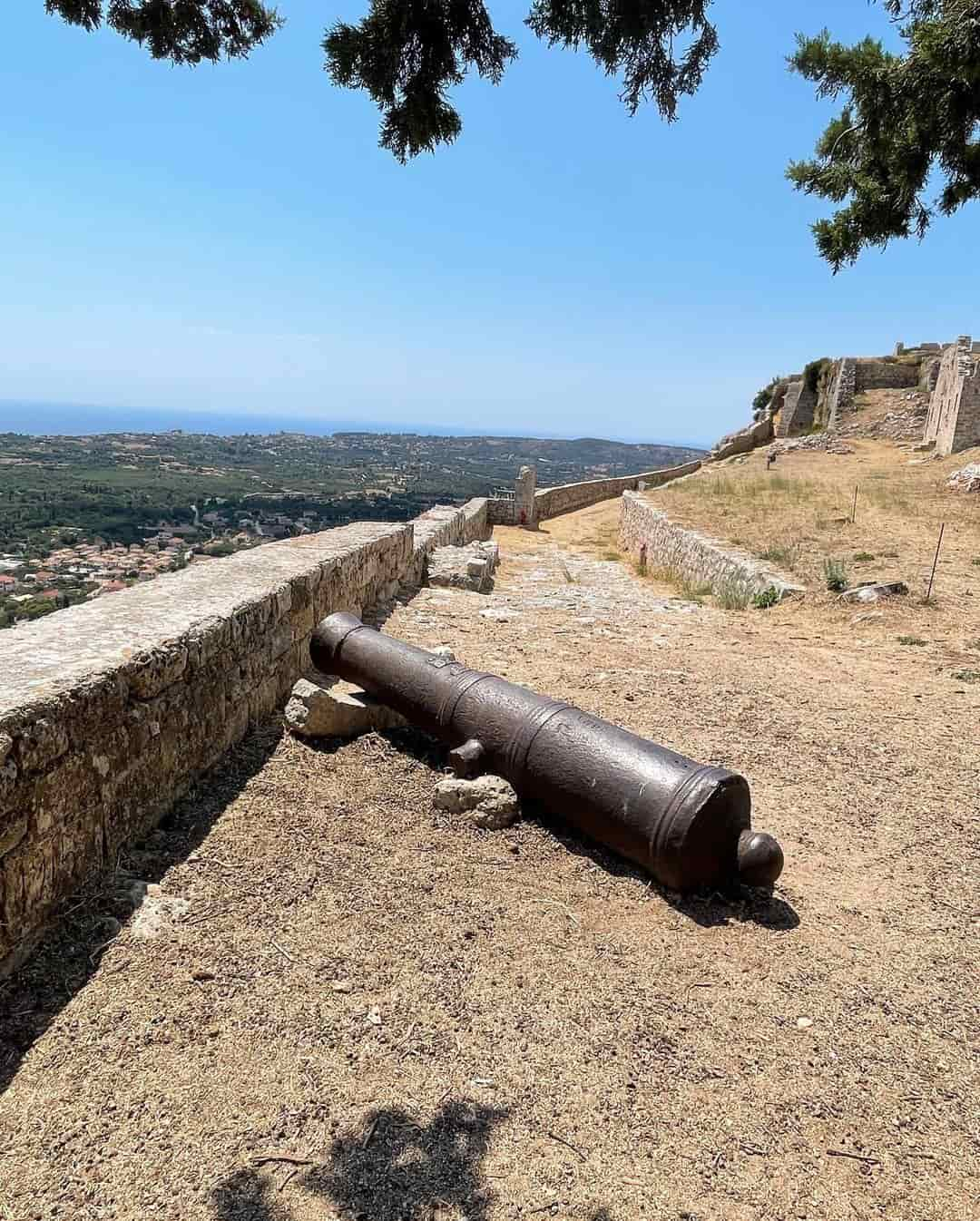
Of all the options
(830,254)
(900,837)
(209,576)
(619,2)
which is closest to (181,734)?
(209,576)

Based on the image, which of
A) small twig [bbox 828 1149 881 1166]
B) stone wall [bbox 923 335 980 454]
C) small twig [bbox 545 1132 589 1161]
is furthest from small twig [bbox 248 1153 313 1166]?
stone wall [bbox 923 335 980 454]

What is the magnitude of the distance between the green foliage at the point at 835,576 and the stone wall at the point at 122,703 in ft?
23.2

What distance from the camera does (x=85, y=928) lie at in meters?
2.70

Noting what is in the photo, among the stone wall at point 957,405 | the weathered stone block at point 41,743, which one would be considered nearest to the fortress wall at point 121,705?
the weathered stone block at point 41,743

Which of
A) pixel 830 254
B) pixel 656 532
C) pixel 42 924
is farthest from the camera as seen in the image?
pixel 656 532

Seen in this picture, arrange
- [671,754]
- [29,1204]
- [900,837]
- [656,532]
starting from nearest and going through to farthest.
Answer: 1. [29,1204]
2. [671,754]
3. [900,837]
4. [656,532]

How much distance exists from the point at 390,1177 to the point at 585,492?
31.2 meters

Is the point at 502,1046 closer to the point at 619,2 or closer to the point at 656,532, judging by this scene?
the point at 619,2

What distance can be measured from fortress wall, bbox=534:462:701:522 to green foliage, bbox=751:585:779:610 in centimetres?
1642

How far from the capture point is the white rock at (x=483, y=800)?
3.79 m

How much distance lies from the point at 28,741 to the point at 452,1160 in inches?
71.7

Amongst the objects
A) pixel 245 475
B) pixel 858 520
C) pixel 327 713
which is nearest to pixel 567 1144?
pixel 327 713

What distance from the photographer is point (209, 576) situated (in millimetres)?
5000

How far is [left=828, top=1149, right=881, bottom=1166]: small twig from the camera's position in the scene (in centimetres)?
217
